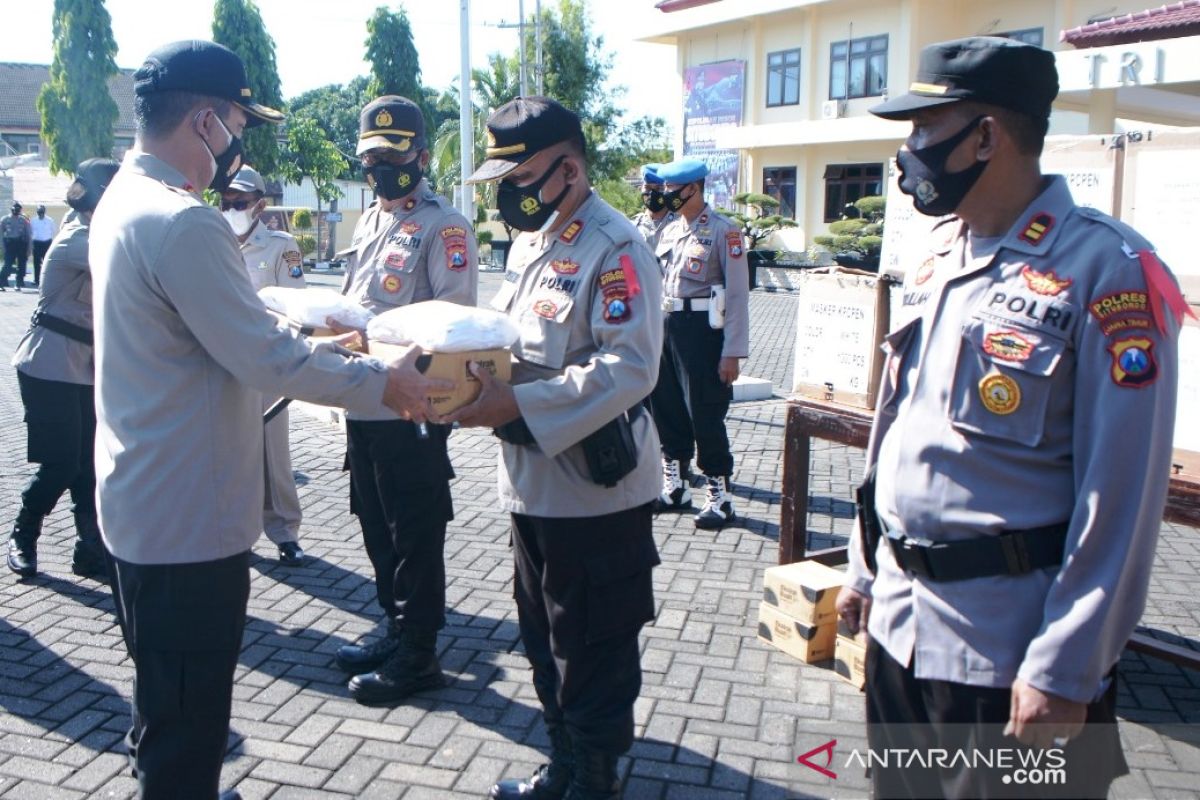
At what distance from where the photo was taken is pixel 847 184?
30.3 metres

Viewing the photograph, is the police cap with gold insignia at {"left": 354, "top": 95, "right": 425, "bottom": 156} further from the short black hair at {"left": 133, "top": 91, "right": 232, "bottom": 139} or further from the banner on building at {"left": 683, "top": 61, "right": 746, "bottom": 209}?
Answer: the banner on building at {"left": 683, "top": 61, "right": 746, "bottom": 209}

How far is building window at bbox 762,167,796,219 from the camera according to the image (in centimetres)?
3186

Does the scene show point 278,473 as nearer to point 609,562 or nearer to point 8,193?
point 609,562

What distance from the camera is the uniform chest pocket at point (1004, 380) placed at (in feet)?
6.70

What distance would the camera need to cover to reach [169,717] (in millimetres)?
2777

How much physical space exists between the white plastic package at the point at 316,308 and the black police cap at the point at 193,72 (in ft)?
2.38

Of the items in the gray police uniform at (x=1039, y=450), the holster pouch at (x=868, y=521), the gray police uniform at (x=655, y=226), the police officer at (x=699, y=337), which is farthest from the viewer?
the gray police uniform at (x=655, y=226)

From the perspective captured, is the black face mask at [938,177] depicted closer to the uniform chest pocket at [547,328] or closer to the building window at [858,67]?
the uniform chest pocket at [547,328]

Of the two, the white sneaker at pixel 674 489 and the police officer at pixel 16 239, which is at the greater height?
the police officer at pixel 16 239

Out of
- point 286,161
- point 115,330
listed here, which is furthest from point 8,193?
point 115,330

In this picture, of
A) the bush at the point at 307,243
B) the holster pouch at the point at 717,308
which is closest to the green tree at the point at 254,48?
the bush at the point at 307,243

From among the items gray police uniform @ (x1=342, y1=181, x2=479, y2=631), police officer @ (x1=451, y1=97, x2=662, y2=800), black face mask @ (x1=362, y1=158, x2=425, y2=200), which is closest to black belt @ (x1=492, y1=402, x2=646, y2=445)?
police officer @ (x1=451, y1=97, x2=662, y2=800)

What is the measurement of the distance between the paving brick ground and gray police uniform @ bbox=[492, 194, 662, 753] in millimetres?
602

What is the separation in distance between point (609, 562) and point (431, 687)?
1.48m
